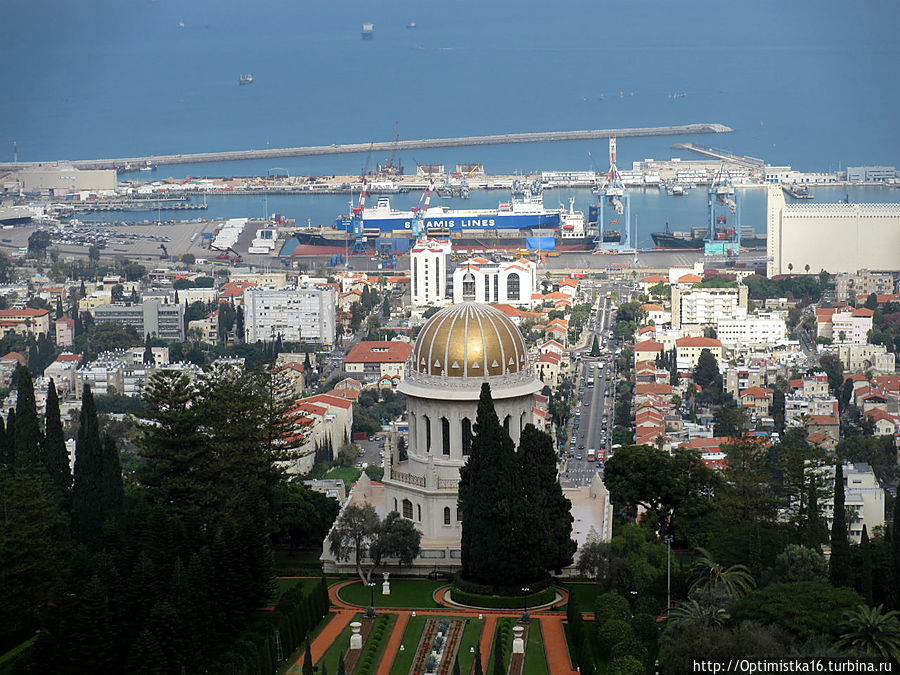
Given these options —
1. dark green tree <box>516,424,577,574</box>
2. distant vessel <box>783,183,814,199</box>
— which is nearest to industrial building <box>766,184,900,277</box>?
distant vessel <box>783,183,814,199</box>

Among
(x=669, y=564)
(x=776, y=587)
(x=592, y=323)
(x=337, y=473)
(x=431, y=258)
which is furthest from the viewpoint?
(x=431, y=258)

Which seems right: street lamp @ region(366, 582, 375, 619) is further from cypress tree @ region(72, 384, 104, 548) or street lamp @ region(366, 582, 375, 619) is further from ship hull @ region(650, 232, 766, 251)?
ship hull @ region(650, 232, 766, 251)

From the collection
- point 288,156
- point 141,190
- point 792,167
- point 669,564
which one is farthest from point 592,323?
point 288,156

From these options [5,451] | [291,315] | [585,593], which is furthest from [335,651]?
[291,315]

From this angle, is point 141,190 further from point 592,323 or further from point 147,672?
point 147,672

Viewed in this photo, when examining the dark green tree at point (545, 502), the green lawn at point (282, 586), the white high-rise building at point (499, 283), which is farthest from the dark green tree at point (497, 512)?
the white high-rise building at point (499, 283)

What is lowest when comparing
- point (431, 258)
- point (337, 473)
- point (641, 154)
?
point (337, 473)
